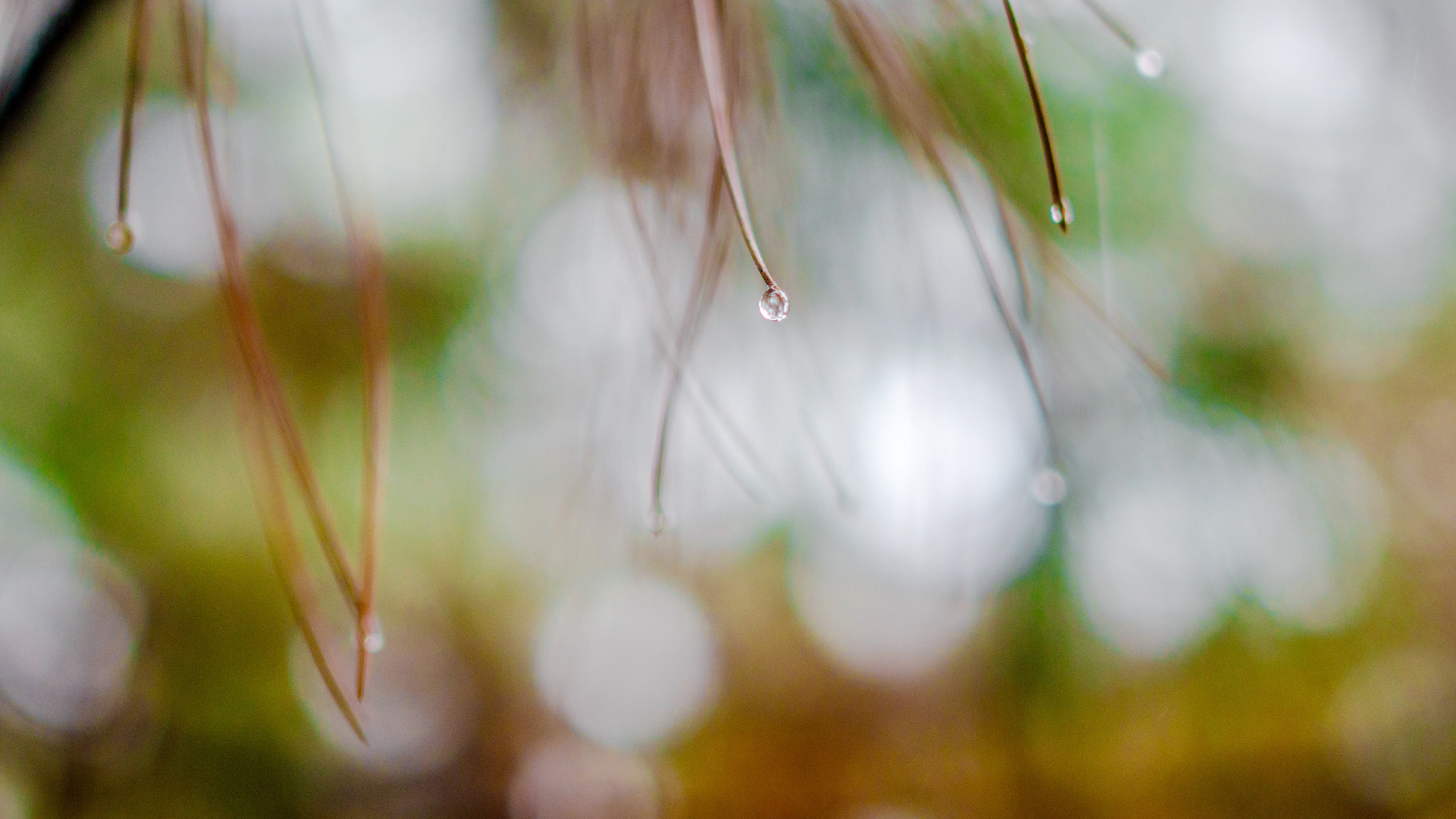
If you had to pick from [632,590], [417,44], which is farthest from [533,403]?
[417,44]

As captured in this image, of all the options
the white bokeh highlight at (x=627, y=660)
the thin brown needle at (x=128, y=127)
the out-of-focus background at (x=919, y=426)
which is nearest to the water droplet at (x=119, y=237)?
the thin brown needle at (x=128, y=127)

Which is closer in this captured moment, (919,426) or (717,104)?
(717,104)

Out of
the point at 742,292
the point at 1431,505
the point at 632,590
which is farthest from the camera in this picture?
the point at 632,590

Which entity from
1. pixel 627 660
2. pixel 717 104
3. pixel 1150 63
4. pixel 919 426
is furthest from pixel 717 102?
pixel 627 660

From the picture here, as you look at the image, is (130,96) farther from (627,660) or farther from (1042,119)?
(627,660)

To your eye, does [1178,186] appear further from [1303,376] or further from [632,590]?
[632,590]

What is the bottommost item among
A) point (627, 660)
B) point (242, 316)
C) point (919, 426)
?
point (627, 660)

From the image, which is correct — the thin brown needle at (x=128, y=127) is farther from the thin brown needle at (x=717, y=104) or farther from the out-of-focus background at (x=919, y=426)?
the out-of-focus background at (x=919, y=426)
